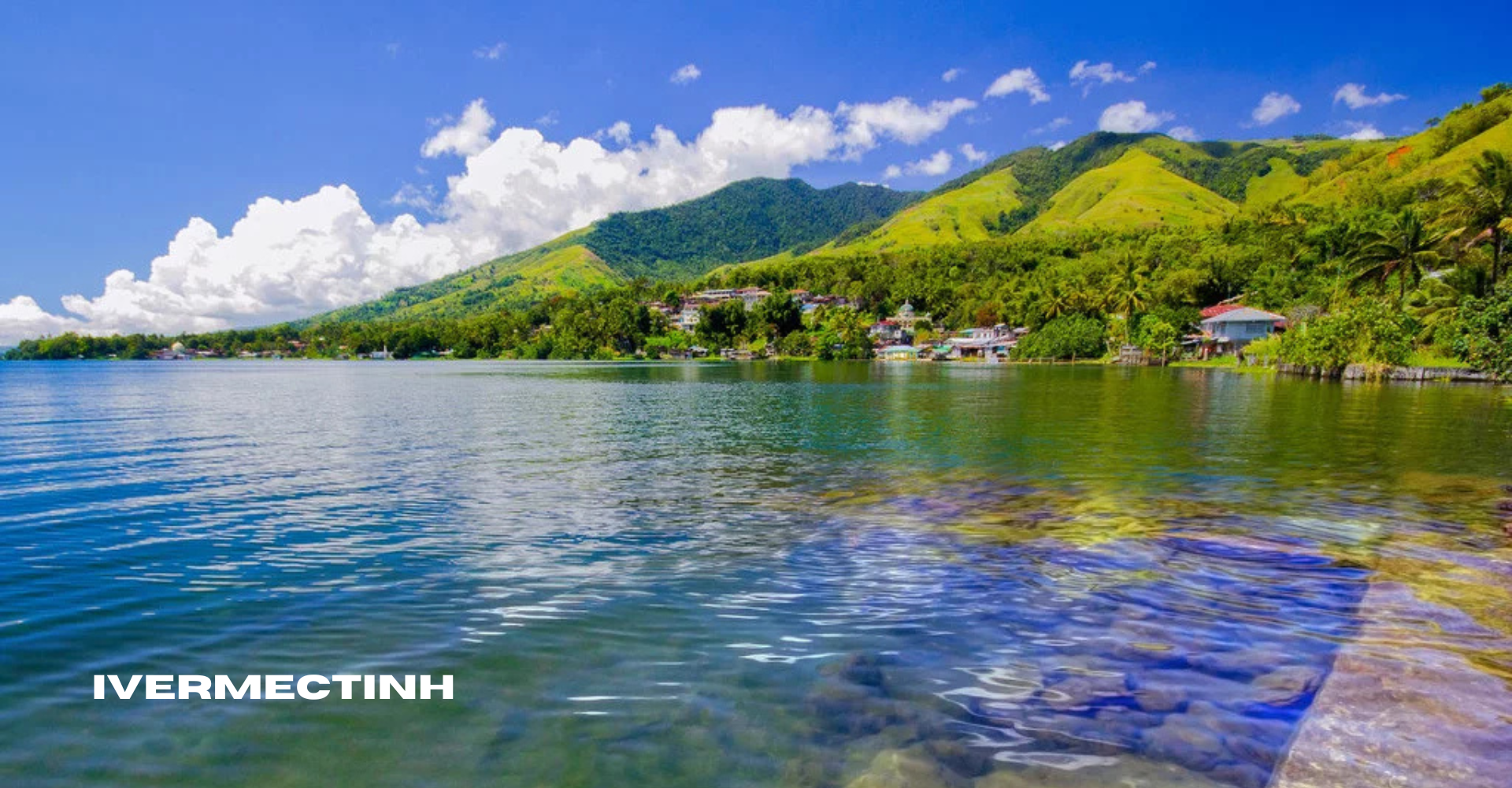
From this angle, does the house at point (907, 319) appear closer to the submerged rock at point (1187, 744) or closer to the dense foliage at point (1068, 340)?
the dense foliage at point (1068, 340)

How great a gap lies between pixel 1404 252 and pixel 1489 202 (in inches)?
495

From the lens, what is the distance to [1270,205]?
593 ft

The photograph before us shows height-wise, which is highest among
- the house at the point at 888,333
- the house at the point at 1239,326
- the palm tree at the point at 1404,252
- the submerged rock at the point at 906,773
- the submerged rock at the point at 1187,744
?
the palm tree at the point at 1404,252

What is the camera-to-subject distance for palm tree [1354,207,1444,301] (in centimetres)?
7331

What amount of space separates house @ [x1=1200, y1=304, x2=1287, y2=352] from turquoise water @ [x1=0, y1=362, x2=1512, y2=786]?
9921 cm

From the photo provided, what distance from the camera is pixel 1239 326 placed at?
10988 cm

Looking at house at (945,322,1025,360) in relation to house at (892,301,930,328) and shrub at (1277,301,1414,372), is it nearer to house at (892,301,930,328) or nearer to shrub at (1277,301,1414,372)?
house at (892,301,930,328)

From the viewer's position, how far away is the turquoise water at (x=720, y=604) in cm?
563

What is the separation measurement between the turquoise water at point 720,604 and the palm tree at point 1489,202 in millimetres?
60070

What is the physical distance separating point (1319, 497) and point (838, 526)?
11.8m

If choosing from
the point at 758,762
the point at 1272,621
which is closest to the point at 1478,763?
the point at 1272,621

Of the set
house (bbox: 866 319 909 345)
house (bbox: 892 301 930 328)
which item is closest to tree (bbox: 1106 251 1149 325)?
house (bbox: 866 319 909 345)

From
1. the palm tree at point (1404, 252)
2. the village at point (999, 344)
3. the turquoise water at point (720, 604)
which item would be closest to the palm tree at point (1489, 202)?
the palm tree at point (1404, 252)

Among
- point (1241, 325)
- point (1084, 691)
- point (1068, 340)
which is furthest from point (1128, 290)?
point (1084, 691)
